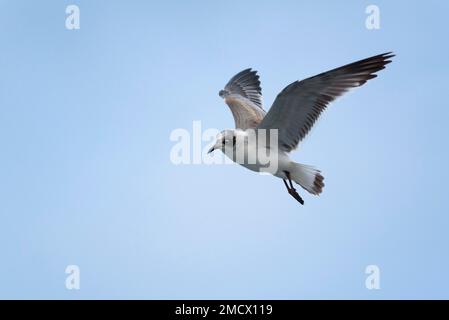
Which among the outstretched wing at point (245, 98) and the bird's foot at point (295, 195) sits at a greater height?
the outstretched wing at point (245, 98)

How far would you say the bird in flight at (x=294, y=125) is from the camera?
583 cm

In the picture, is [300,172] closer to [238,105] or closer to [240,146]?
[240,146]

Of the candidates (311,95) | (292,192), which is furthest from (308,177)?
(311,95)

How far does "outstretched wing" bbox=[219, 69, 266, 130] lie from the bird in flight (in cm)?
37

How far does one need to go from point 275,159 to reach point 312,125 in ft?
1.63

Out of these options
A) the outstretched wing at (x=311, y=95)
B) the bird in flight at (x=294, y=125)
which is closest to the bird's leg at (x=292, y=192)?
the bird in flight at (x=294, y=125)

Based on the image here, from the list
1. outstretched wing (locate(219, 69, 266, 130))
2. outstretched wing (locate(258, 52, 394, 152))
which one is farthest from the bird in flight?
outstretched wing (locate(219, 69, 266, 130))

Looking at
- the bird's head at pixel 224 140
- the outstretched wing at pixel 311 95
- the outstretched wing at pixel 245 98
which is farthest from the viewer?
the outstretched wing at pixel 245 98

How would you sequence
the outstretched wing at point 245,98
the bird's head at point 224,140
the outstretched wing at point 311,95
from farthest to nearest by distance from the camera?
1. the outstretched wing at point 245,98
2. the bird's head at point 224,140
3. the outstretched wing at point 311,95

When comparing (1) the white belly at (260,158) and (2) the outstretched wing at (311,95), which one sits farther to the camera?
(1) the white belly at (260,158)

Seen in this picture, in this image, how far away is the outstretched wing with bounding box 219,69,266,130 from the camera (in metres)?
7.26

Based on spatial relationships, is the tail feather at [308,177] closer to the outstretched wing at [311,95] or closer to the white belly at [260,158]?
the white belly at [260,158]

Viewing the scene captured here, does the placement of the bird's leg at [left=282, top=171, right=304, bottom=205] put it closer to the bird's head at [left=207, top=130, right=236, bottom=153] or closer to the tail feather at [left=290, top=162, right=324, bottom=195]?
the tail feather at [left=290, top=162, right=324, bottom=195]
